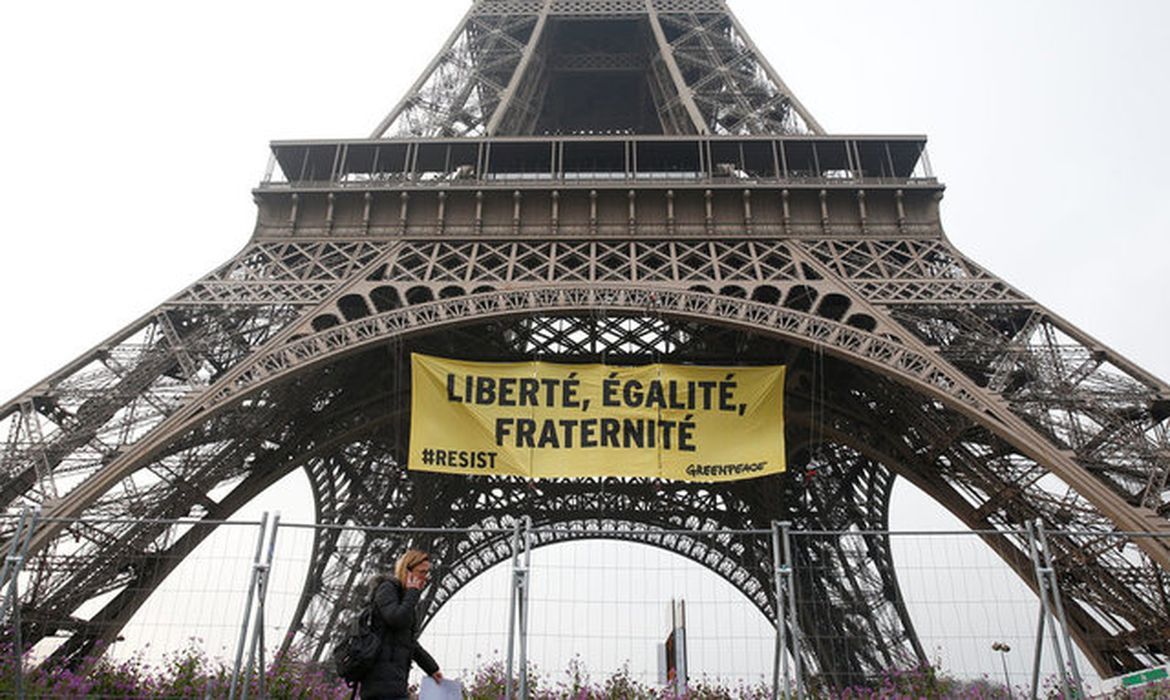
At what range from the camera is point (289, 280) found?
16656mm

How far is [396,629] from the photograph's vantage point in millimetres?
5137

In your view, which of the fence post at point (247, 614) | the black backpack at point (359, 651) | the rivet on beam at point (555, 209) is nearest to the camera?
the black backpack at point (359, 651)

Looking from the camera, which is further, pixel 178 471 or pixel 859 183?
pixel 859 183

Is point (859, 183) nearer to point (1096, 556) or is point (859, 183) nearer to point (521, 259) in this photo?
point (521, 259)

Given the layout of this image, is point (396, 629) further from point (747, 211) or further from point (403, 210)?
point (747, 211)

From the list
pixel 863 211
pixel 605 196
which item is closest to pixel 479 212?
pixel 605 196

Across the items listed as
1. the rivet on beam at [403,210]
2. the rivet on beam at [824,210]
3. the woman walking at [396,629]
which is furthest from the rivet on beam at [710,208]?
the woman walking at [396,629]

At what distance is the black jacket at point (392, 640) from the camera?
5027 millimetres

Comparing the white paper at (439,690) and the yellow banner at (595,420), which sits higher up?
the yellow banner at (595,420)

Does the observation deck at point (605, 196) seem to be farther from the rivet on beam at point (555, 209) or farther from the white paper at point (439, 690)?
the white paper at point (439, 690)

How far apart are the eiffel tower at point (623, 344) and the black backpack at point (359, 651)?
7.06m

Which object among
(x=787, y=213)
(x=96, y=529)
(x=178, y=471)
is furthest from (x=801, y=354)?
(x=96, y=529)

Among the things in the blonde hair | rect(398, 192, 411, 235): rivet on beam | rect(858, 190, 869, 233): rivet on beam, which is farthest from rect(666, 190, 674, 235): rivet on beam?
the blonde hair

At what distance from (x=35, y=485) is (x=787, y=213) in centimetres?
1496
